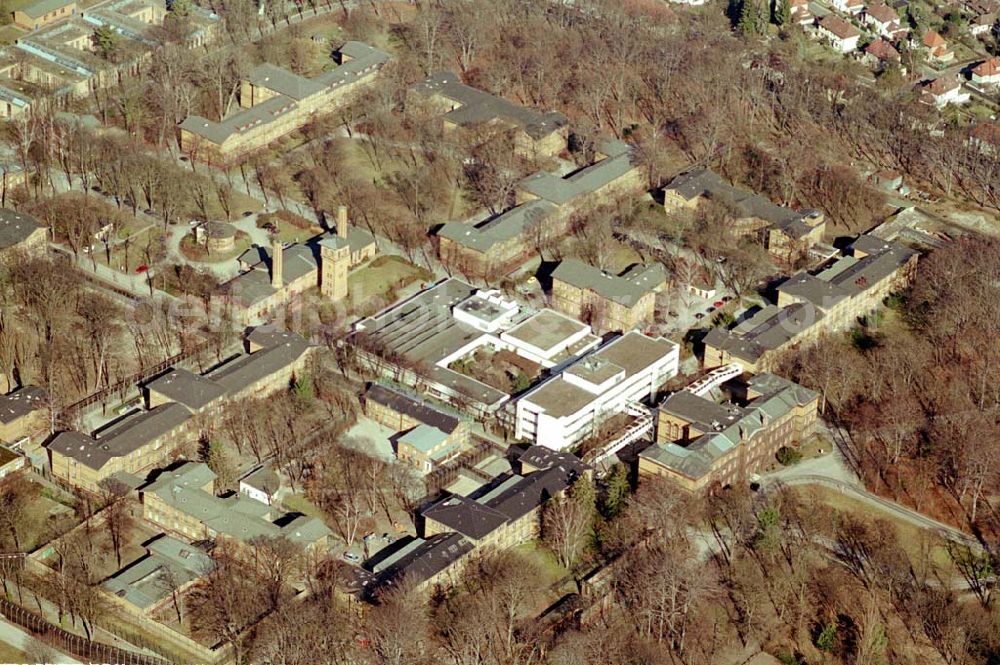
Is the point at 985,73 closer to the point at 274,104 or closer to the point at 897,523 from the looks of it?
the point at 274,104

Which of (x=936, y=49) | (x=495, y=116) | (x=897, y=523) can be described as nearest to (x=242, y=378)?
(x=897, y=523)

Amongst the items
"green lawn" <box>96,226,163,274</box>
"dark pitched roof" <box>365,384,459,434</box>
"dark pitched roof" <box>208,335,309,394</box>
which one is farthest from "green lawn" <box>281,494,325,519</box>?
"green lawn" <box>96,226,163,274</box>

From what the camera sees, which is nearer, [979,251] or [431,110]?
[979,251]

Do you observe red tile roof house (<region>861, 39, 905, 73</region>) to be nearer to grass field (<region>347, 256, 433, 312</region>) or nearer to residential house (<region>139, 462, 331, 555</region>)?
grass field (<region>347, 256, 433, 312</region>)

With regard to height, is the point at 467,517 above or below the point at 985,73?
above

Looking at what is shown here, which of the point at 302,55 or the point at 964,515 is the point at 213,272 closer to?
the point at 302,55

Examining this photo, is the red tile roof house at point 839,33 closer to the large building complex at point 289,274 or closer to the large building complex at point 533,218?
the large building complex at point 533,218

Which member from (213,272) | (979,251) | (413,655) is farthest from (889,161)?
(413,655)
